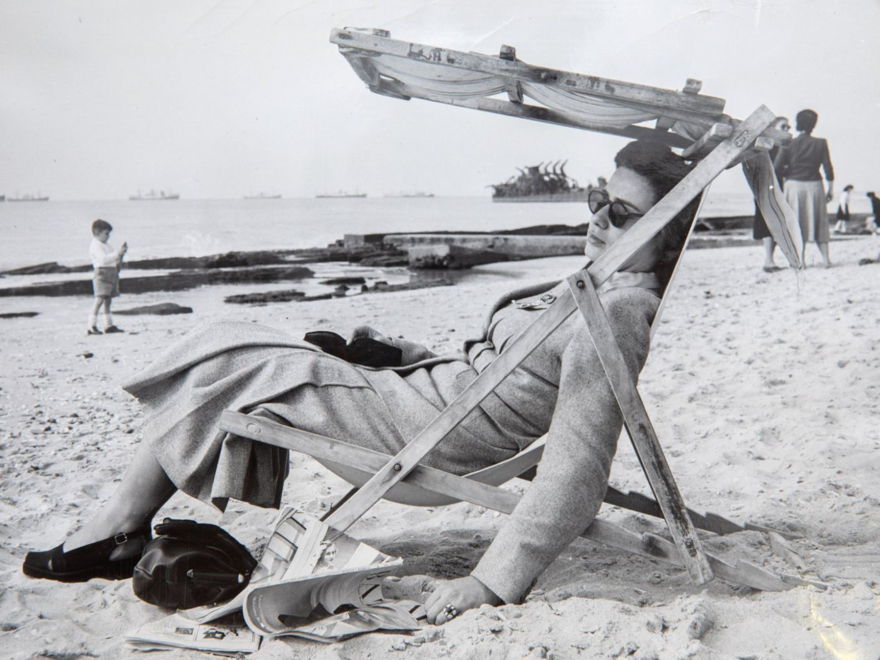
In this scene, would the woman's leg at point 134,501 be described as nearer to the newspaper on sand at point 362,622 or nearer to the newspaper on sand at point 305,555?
the newspaper on sand at point 305,555

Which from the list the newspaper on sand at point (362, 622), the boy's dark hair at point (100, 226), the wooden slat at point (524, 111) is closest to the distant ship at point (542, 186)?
the boy's dark hair at point (100, 226)

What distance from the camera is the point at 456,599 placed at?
1833mm

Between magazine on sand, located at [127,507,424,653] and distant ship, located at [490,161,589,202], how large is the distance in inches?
112

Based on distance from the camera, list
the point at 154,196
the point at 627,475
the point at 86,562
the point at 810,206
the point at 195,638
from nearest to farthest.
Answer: the point at 195,638
the point at 86,562
the point at 627,475
the point at 154,196
the point at 810,206

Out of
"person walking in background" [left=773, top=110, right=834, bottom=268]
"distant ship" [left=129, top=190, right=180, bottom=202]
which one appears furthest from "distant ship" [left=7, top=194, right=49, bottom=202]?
"person walking in background" [left=773, top=110, right=834, bottom=268]

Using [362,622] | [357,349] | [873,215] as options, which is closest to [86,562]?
[362,622]

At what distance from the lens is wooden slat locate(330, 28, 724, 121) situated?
1831mm

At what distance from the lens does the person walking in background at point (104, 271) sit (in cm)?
417

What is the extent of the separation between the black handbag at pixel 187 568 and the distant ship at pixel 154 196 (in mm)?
2314

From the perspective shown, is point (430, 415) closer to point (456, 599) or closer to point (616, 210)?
point (456, 599)

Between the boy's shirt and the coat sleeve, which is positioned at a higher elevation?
the boy's shirt

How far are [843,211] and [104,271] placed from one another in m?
4.74

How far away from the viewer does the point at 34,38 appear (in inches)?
128

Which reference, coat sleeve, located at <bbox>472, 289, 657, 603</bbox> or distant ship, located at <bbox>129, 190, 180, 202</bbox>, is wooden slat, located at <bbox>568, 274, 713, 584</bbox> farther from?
distant ship, located at <bbox>129, 190, 180, 202</bbox>
